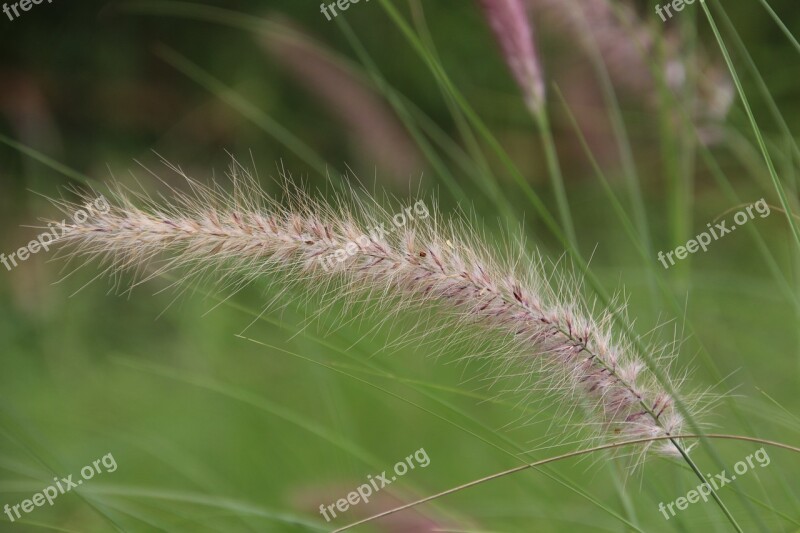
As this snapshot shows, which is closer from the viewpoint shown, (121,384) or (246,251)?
(246,251)

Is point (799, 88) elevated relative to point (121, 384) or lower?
lower

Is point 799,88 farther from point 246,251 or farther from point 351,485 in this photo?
point 246,251

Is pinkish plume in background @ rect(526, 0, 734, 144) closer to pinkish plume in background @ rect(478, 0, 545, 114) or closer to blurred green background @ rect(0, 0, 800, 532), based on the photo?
blurred green background @ rect(0, 0, 800, 532)

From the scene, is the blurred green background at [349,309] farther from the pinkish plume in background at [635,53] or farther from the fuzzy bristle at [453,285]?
the fuzzy bristle at [453,285]

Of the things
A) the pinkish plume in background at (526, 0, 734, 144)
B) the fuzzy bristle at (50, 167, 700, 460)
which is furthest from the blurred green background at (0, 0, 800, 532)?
the fuzzy bristle at (50, 167, 700, 460)

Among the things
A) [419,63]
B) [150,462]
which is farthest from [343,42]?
[150,462]

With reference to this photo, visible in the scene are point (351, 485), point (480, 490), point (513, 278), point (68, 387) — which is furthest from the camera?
point (68, 387)
